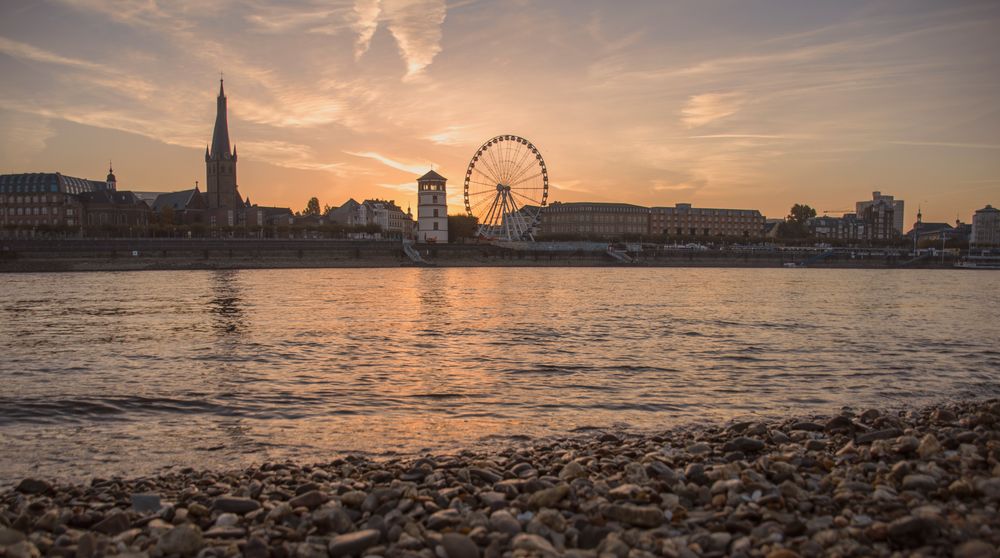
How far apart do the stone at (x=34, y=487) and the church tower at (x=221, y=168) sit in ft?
493

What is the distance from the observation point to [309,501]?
629 centimetres

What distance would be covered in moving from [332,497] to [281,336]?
17.4m

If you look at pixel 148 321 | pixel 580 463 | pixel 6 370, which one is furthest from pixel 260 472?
pixel 148 321

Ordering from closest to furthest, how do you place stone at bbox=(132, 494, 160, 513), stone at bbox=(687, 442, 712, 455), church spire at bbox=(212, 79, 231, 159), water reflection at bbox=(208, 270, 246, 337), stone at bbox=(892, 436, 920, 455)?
1. stone at bbox=(132, 494, 160, 513)
2. stone at bbox=(892, 436, 920, 455)
3. stone at bbox=(687, 442, 712, 455)
4. water reflection at bbox=(208, 270, 246, 337)
5. church spire at bbox=(212, 79, 231, 159)

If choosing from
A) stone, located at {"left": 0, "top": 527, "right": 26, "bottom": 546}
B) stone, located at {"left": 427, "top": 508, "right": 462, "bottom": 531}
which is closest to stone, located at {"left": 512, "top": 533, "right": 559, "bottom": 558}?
stone, located at {"left": 427, "top": 508, "right": 462, "bottom": 531}

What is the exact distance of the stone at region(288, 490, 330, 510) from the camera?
6255mm

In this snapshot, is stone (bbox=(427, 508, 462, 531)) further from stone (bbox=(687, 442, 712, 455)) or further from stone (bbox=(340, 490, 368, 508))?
stone (bbox=(687, 442, 712, 455))

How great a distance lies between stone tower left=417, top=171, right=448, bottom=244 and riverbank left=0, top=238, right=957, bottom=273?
51.7 ft

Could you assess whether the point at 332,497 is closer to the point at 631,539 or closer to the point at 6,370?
the point at 631,539

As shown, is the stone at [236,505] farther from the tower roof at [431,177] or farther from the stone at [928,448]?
the tower roof at [431,177]

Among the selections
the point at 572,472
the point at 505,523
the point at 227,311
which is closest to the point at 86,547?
the point at 505,523

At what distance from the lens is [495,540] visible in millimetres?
5281

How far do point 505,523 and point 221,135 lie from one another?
158350mm

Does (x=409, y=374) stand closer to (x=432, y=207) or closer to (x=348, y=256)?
(x=348, y=256)
